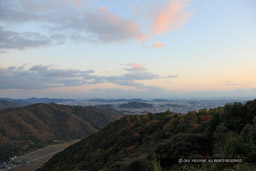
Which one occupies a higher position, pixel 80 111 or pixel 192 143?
pixel 192 143

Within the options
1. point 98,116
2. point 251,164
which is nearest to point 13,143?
point 98,116

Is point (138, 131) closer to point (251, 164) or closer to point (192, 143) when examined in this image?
point (192, 143)

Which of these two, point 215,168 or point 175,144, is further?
point 175,144

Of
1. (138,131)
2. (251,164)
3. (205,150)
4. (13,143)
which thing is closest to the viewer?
(251,164)

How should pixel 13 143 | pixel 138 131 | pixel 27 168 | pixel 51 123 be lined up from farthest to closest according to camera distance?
pixel 51 123 → pixel 13 143 → pixel 27 168 → pixel 138 131

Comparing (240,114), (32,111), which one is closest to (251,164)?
(240,114)

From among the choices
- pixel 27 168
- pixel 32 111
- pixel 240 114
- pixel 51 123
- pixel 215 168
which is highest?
pixel 240 114

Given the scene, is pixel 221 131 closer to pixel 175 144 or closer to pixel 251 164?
pixel 175 144
